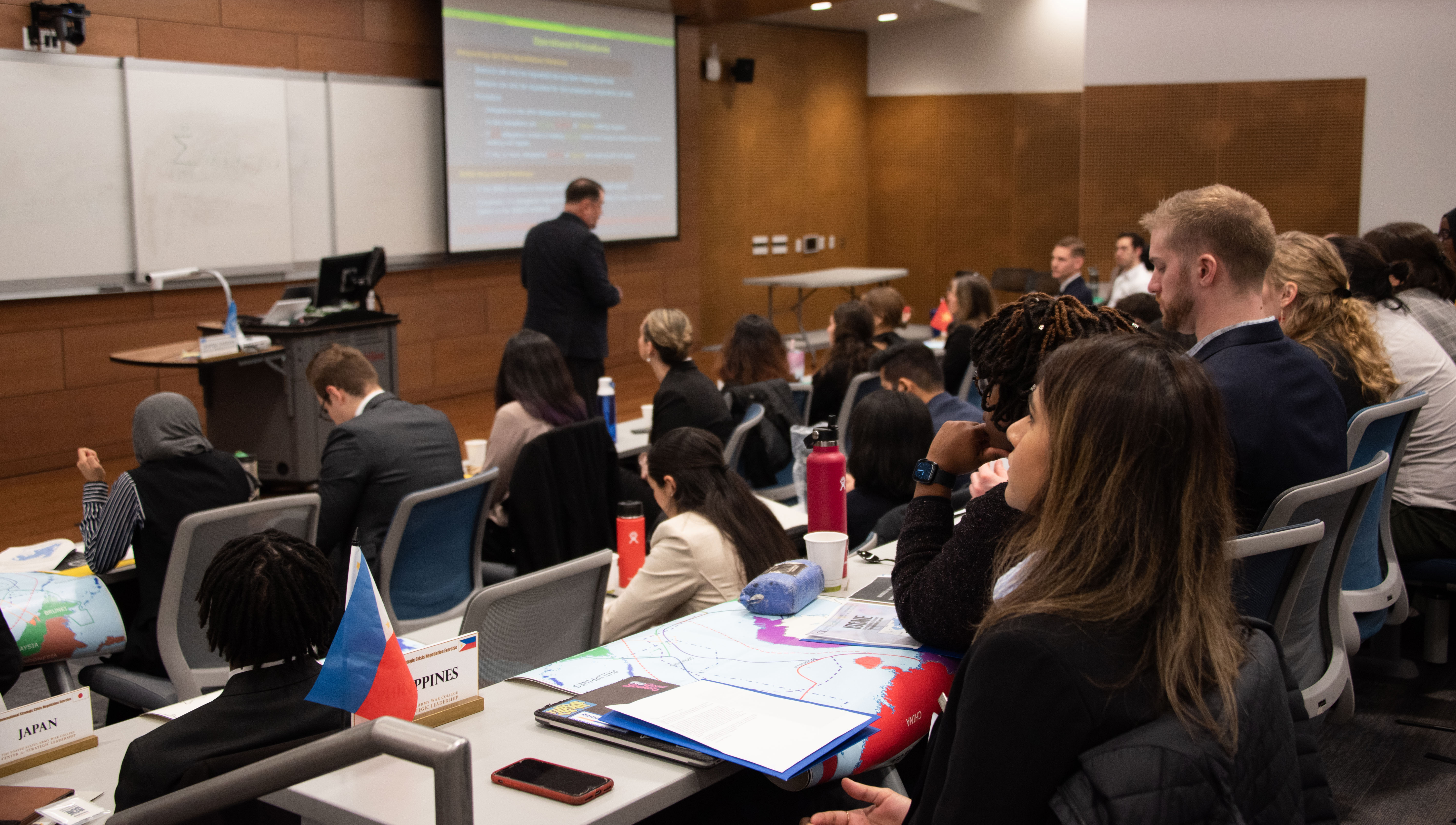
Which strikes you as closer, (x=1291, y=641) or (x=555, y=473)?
(x=1291, y=641)

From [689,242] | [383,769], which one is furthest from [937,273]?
[383,769]

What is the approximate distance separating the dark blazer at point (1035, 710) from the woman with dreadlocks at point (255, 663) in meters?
0.97

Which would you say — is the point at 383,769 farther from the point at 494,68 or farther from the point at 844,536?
the point at 494,68

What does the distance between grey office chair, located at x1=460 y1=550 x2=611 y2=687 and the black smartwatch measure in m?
0.68

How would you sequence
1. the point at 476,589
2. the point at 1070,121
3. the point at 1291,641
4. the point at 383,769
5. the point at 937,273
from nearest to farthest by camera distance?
the point at 383,769 < the point at 1291,641 < the point at 476,589 < the point at 1070,121 < the point at 937,273

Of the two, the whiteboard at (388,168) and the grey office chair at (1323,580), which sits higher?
the whiteboard at (388,168)

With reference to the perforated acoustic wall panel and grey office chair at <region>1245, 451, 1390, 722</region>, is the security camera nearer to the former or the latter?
grey office chair at <region>1245, 451, 1390, 722</region>

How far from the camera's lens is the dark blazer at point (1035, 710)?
3.37ft

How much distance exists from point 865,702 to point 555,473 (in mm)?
2164

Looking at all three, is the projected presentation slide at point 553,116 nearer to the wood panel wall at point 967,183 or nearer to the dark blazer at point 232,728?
the wood panel wall at point 967,183

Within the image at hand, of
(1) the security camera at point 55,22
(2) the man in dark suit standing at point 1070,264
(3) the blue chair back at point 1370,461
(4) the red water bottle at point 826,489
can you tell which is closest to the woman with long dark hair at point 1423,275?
(3) the blue chair back at point 1370,461

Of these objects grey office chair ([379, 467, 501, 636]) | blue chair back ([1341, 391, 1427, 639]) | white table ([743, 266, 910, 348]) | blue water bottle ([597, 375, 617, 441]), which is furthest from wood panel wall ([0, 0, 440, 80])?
blue chair back ([1341, 391, 1427, 639])

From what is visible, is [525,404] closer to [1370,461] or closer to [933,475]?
[933,475]

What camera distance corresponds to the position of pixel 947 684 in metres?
1.66
